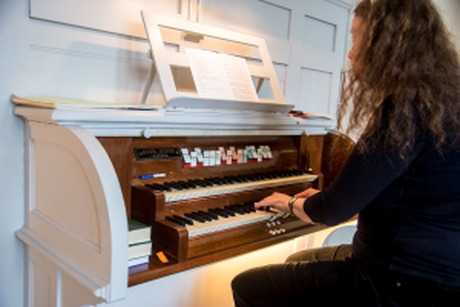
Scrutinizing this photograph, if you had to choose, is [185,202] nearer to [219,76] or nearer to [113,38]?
[219,76]

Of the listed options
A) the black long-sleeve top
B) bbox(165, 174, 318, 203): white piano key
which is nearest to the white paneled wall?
bbox(165, 174, 318, 203): white piano key

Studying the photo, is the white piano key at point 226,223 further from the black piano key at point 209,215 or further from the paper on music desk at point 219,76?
the paper on music desk at point 219,76

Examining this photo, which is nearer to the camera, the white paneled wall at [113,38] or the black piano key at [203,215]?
the black piano key at [203,215]

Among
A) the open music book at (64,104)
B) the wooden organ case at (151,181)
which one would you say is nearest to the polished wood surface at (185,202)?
the wooden organ case at (151,181)

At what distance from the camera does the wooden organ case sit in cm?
115

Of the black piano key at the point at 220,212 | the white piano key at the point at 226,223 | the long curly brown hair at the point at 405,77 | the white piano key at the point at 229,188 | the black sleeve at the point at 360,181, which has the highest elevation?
the long curly brown hair at the point at 405,77

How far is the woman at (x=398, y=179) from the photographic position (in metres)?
1.09

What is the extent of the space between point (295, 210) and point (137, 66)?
1109mm

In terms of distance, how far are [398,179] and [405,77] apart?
0.32 metres

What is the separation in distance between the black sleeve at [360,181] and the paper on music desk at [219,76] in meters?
0.72

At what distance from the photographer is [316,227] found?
1.92 m

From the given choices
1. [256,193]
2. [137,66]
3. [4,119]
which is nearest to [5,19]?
[4,119]

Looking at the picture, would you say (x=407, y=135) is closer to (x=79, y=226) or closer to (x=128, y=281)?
(x=128, y=281)

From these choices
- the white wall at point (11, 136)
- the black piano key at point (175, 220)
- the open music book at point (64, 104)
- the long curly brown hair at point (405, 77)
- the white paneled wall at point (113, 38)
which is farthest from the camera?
the white paneled wall at point (113, 38)
